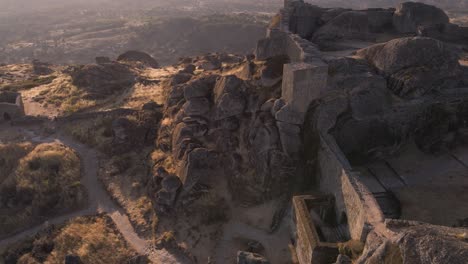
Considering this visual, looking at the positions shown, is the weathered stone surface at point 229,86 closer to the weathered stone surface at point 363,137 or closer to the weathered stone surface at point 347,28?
the weathered stone surface at point 363,137

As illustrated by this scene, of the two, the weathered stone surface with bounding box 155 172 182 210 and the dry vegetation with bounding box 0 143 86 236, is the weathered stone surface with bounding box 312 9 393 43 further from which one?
the dry vegetation with bounding box 0 143 86 236

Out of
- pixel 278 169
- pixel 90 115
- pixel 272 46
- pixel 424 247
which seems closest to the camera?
pixel 424 247

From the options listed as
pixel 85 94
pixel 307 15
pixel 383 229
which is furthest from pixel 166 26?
pixel 383 229

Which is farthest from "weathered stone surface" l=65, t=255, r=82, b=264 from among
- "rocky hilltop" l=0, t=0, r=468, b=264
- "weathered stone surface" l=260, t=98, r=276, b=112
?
"weathered stone surface" l=260, t=98, r=276, b=112

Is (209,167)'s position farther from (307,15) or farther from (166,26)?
(166,26)

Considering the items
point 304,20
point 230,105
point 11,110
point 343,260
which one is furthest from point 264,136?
point 11,110

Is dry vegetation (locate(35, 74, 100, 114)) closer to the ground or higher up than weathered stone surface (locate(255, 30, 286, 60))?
closer to the ground

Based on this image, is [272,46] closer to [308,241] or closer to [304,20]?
[304,20]

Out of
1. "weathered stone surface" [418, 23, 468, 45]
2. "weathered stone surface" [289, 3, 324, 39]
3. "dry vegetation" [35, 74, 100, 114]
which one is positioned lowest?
"dry vegetation" [35, 74, 100, 114]
